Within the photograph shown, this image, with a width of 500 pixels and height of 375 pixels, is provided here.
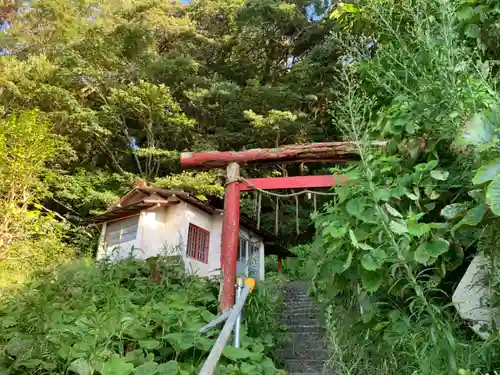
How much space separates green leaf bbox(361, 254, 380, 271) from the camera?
2070 millimetres

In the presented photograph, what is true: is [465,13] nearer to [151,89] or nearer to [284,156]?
[284,156]

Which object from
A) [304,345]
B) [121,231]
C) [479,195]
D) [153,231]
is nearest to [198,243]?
[153,231]

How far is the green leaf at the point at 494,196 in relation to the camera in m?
1.54

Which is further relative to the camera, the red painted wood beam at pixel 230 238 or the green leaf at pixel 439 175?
the red painted wood beam at pixel 230 238

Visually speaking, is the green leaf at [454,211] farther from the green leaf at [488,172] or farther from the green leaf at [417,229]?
the green leaf at [488,172]

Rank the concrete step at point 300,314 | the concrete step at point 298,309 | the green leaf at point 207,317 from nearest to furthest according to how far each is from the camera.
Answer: the green leaf at point 207,317, the concrete step at point 300,314, the concrete step at point 298,309

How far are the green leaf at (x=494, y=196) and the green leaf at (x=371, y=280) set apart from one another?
0.76 m

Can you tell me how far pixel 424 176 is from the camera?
2404 mm

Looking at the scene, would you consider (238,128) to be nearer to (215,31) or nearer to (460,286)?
(215,31)

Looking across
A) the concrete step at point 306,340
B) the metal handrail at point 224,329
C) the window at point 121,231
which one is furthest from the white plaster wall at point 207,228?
the metal handrail at point 224,329

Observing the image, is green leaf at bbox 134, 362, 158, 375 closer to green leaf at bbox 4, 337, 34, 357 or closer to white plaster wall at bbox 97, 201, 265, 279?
green leaf at bbox 4, 337, 34, 357

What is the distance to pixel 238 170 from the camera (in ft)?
13.3

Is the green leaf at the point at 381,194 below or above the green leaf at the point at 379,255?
above

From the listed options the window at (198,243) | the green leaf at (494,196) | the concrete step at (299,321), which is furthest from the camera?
the window at (198,243)
